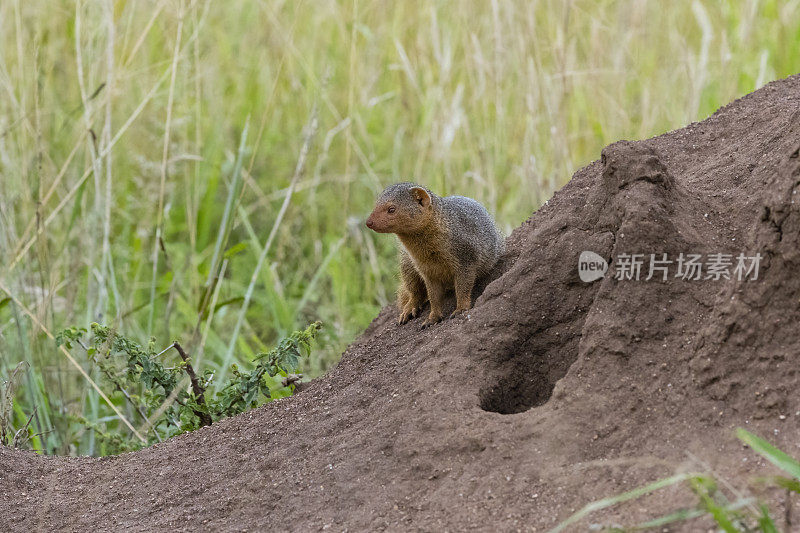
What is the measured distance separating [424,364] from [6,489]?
1.43m

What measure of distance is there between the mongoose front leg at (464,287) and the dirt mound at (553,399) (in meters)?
0.32

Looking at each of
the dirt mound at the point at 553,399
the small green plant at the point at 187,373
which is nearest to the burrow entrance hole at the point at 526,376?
the dirt mound at the point at 553,399

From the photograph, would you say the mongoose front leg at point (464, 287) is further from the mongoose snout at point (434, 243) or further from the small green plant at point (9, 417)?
the small green plant at point (9, 417)

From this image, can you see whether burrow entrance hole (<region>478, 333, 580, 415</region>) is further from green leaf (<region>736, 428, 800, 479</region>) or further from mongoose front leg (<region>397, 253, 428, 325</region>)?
mongoose front leg (<region>397, 253, 428, 325</region>)

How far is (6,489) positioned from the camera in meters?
3.04

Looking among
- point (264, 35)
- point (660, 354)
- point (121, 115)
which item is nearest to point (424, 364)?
point (660, 354)

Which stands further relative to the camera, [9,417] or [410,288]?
[410,288]

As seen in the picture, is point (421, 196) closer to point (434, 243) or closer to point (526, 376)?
point (434, 243)

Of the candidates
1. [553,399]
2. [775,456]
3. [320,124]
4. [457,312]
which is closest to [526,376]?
[553,399]

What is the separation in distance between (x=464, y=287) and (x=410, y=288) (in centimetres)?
35

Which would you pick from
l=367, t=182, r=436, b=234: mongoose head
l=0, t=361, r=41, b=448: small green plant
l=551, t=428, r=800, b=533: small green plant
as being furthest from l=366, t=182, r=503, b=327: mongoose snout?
l=551, t=428, r=800, b=533: small green plant

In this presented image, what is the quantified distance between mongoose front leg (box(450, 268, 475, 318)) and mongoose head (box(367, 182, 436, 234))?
0.30 metres

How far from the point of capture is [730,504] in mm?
1794

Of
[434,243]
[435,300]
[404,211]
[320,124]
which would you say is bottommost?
[435,300]
